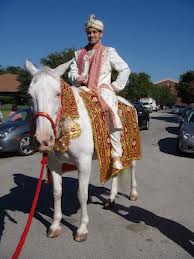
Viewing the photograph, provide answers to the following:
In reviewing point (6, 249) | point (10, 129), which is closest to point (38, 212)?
point (6, 249)

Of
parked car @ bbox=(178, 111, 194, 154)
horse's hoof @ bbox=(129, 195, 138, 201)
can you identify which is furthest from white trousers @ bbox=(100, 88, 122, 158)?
parked car @ bbox=(178, 111, 194, 154)

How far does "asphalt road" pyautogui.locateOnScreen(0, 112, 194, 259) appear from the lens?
165 inches

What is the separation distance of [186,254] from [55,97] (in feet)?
7.84

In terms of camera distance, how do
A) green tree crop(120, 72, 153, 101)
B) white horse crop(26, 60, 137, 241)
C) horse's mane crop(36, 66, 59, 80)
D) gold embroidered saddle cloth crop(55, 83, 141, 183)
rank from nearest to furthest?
white horse crop(26, 60, 137, 241)
horse's mane crop(36, 66, 59, 80)
gold embroidered saddle cloth crop(55, 83, 141, 183)
green tree crop(120, 72, 153, 101)

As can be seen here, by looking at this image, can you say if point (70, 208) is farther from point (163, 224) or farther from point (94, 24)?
point (94, 24)

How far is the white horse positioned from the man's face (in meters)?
0.89

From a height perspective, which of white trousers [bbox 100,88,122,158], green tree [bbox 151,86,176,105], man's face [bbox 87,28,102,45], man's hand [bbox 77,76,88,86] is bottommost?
green tree [bbox 151,86,176,105]

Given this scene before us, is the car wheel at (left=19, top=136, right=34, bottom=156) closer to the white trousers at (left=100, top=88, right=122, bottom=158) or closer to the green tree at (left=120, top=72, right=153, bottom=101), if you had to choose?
the white trousers at (left=100, top=88, right=122, bottom=158)

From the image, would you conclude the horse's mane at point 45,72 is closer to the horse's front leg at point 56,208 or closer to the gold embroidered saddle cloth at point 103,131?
the gold embroidered saddle cloth at point 103,131

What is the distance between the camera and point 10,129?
11.3 meters

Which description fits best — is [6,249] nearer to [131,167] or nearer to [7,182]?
[131,167]

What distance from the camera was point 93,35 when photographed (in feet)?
16.3

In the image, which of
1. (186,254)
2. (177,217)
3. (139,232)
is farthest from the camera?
(177,217)

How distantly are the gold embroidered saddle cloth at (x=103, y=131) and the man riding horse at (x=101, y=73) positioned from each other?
14 cm
